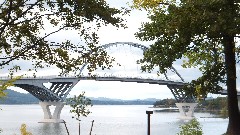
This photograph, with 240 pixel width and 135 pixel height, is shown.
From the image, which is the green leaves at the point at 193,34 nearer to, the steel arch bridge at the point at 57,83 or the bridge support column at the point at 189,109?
the steel arch bridge at the point at 57,83

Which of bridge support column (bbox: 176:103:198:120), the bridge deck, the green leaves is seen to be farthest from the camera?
bridge support column (bbox: 176:103:198:120)

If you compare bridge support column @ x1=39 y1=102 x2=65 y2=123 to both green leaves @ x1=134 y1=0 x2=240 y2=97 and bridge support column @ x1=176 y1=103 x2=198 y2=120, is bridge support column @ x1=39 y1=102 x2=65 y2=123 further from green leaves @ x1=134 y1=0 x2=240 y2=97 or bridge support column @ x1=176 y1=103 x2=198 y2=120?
green leaves @ x1=134 y1=0 x2=240 y2=97

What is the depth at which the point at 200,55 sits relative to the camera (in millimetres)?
30203

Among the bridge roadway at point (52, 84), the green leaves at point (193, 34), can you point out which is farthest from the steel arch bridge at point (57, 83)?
the green leaves at point (193, 34)

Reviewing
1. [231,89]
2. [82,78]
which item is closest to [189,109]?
[82,78]

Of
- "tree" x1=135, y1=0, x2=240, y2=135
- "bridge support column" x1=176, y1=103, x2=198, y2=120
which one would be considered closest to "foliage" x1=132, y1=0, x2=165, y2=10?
"tree" x1=135, y1=0, x2=240, y2=135

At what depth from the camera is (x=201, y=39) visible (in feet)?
88.2

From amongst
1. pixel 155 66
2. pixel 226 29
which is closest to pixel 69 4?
pixel 226 29

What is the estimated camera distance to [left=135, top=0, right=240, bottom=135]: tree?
24062 mm

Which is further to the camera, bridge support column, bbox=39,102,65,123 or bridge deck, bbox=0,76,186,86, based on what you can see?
bridge support column, bbox=39,102,65,123

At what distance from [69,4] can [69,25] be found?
0.86m

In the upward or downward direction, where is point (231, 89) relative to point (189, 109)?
downward

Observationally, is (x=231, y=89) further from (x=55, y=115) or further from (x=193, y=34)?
(x=55, y=115)

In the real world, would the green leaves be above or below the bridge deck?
below
